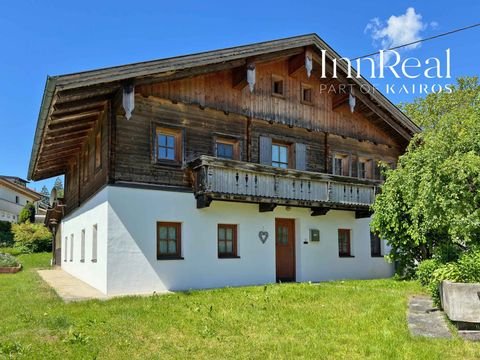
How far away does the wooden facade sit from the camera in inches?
508

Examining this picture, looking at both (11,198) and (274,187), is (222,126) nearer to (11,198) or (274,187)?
(274,187)

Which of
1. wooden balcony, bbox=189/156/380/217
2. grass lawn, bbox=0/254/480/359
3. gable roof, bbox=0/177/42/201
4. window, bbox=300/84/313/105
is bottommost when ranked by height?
grass lawn, bbox=0/254/480/359

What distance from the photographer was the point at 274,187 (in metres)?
14.4

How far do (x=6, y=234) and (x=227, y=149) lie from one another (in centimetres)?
3197

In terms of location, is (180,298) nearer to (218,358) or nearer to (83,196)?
(218,358)

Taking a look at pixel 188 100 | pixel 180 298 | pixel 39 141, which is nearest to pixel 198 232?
pixel 180 298

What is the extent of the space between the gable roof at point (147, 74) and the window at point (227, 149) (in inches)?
91.9

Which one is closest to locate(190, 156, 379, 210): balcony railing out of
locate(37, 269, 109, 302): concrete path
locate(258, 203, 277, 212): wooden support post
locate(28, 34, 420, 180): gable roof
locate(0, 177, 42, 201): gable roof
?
locate(258, 203, 277, 212): wooden support post

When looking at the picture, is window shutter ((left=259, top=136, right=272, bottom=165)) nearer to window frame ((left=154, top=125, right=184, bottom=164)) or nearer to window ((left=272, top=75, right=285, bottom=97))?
window ((left=272, top=75, right=285, bottom=97))

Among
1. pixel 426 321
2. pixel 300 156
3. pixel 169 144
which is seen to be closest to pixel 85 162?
pixel 169 144

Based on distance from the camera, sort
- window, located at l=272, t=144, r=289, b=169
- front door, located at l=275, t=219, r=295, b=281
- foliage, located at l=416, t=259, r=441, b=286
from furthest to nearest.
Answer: window, located at l=272, t=144, r=289, b=169 → front door, located at l=275, t=219, r=295, b=281 → foliage, located at l=416, t=259, r=441, b=286

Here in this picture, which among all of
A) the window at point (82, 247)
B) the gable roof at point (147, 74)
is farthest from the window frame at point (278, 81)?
the window at point (82, 247)

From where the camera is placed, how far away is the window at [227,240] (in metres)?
14.2

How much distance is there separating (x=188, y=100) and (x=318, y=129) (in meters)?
5.46
